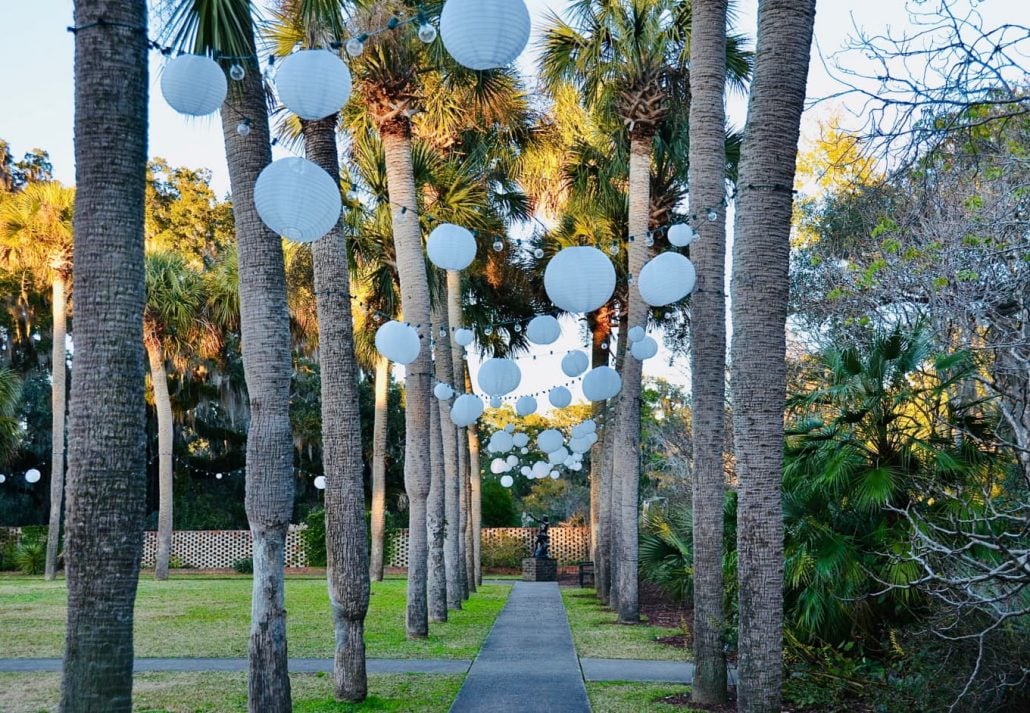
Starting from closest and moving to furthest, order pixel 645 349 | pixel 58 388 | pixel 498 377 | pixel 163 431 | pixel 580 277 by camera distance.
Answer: pixel 580 277, pixel 645 349, pixel 498 377, pixel 58 388, pixel 163 431

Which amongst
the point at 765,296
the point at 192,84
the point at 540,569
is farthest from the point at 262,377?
the point at 540,569

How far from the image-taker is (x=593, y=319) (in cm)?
2353

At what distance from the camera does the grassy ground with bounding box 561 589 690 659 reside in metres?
12.8

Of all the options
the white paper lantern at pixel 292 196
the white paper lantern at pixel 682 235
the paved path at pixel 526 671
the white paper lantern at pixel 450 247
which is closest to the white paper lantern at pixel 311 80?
the white paper lantern at pixel 292 196

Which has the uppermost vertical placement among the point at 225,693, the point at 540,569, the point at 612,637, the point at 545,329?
the point at 545,329

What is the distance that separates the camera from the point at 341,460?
9352 mm

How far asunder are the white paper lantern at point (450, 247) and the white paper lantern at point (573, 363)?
5.74m

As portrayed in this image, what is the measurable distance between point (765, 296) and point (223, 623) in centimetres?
1212

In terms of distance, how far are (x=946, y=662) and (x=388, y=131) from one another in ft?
35.2

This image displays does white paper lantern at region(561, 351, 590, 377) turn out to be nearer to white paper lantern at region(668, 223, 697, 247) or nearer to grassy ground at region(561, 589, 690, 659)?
grassy ground at region(561, 589, 690, 659)

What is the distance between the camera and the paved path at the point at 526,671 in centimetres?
909

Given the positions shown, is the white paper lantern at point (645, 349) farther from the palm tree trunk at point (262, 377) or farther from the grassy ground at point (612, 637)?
the palm tree trunk at point (262, 377)

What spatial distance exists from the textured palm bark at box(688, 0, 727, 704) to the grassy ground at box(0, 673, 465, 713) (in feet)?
8.59

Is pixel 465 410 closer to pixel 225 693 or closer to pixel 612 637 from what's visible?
pixel 612 637
